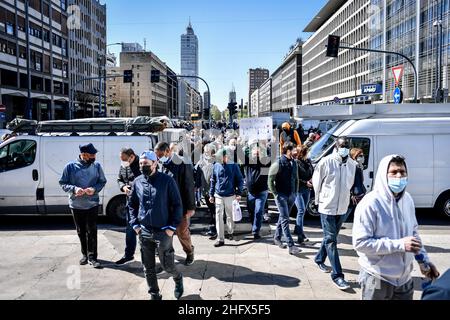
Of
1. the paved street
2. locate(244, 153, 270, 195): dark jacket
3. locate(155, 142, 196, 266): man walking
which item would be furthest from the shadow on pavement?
locate(244, 153, 270, 195): dark jacket

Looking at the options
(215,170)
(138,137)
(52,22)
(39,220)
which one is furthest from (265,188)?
(52,22)

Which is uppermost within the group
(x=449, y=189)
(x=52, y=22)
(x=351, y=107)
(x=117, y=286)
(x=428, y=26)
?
(x=52, y=22)

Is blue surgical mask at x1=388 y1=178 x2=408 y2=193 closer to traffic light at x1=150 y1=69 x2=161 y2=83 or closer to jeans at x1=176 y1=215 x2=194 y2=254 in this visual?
jeans at x1=176 y1=215 x2=194 y2=254

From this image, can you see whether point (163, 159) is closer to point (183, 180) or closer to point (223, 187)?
point (183, 180)

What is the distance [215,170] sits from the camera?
27.2 ft

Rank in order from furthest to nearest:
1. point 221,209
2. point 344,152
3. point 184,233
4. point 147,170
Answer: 1. point 221,209
2. point 184,233
3. point 344,152
4. point 147,170

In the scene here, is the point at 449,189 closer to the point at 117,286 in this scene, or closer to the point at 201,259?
the point at 201,259

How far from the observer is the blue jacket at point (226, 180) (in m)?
8.19

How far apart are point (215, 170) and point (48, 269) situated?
10.9 ft

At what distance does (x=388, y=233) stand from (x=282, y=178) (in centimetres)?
413

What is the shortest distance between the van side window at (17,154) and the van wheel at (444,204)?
9.49 m

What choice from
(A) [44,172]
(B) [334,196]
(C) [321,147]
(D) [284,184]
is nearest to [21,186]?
(A) [44,172]

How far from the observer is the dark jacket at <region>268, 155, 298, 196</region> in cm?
775

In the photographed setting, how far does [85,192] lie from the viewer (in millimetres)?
6848
